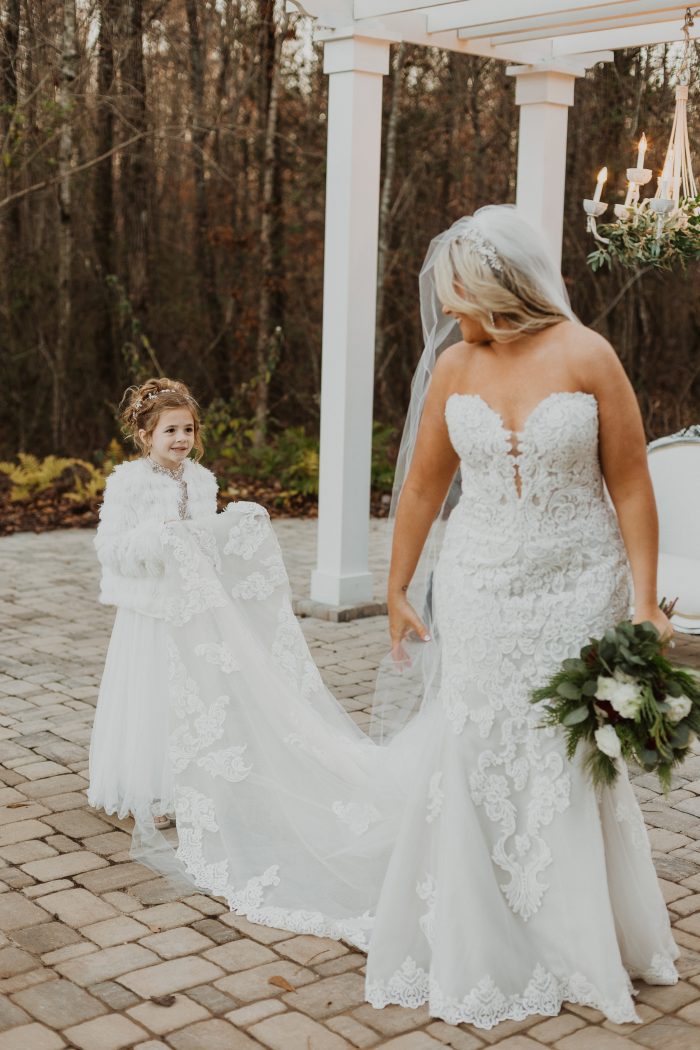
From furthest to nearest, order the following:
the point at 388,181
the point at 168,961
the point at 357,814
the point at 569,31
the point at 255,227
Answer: the point at 255,227 < the point at 388,181 < the point at 569,31 < the point at 357,814 < the point at 168,961

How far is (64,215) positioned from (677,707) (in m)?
12.1

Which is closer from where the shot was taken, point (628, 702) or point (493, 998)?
→ point (628, 702)

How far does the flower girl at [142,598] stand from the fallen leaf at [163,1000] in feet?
3.62

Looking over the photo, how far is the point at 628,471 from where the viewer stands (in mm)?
3145

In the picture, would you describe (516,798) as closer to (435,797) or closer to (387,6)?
(435,797)

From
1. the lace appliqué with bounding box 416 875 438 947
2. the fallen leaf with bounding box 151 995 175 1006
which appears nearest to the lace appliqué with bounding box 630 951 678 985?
the lace appliqué with bounding box 416 875 438 947

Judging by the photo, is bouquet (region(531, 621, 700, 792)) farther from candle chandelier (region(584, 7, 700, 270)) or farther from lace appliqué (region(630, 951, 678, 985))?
candle chandelier (region(584, 7, 700, 270))

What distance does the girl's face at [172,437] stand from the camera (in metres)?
4.43

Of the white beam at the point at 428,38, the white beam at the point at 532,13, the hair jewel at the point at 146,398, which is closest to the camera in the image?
the hair jewel at the point at 146,398

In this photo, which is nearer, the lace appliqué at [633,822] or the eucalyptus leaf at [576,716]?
the eucalyptus leaf at [576,716]

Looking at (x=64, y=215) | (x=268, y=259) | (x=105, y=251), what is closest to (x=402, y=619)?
(x=64, y=215)

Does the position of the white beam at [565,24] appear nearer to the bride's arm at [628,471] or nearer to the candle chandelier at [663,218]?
the candle chandelier at [663,218]

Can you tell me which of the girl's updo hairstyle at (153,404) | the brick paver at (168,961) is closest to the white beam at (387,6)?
the girl's updo hairstyle at (153,404)

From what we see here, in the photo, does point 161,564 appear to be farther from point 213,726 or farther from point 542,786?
point 542,786
